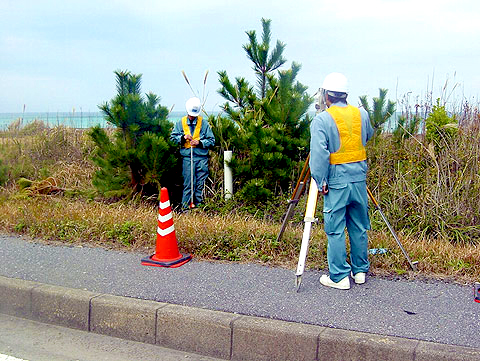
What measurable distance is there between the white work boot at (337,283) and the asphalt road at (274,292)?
0.06 m

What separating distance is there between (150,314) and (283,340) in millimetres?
1127

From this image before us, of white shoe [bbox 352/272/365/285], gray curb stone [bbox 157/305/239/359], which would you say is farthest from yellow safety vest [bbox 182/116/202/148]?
gray curb stone [bbox 157/305/239/359]

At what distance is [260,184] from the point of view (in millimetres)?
7949

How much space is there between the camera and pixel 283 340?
13.4ft

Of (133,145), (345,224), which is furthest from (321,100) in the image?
(133,145)

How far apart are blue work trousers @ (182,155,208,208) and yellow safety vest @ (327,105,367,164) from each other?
150 inches

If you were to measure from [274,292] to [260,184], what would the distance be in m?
3.17

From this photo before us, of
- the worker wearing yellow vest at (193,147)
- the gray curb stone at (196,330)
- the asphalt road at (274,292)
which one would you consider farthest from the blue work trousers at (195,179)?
the gray curb stone at (196,330)

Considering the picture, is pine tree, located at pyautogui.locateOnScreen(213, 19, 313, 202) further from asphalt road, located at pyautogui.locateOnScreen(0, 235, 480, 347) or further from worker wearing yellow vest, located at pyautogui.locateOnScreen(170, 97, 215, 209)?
asphalt road, located at pyautogui.locateOnScreen(0, 235, 480, 347)

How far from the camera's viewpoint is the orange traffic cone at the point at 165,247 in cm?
585

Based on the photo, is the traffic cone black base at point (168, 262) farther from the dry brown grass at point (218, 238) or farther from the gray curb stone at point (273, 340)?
the gray curb stone at point (273, 340)

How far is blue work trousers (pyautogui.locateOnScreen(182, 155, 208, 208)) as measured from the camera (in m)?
8.48

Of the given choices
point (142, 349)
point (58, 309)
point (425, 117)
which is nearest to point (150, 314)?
point (142, 349)

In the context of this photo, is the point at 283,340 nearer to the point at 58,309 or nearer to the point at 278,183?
the point at 58,309
